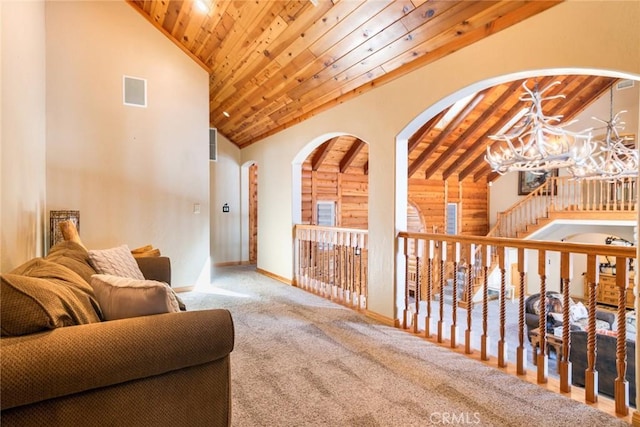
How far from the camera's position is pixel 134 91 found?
433 cm

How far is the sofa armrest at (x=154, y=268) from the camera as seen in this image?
2.92 meters

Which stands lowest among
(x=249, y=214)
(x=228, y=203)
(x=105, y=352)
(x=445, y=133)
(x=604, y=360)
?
(x=604, y=360)

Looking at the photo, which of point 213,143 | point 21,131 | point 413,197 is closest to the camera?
point 21,131

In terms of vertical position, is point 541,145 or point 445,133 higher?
point 445,133

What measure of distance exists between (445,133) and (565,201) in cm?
353

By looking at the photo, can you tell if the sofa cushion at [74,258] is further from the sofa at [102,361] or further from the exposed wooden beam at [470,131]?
the exposed wooden beam at [470,131]

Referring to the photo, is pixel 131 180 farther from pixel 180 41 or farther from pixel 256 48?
pixel 256 48

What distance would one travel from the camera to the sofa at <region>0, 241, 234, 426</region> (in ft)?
3.33

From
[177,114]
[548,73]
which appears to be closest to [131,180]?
[177,114]

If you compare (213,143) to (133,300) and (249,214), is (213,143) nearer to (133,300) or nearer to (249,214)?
(249,214)

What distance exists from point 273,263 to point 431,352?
3470mm

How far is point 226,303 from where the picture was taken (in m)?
4.09

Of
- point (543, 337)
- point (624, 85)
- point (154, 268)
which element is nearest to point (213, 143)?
point (154, 268)

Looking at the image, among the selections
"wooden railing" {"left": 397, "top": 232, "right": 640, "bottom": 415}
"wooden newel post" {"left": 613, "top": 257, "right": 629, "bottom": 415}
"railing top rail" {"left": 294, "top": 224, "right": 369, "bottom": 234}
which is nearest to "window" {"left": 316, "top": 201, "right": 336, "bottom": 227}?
"railing top rail" {"left": 294, "top": 224, "right": 369, "bottom": 234}
